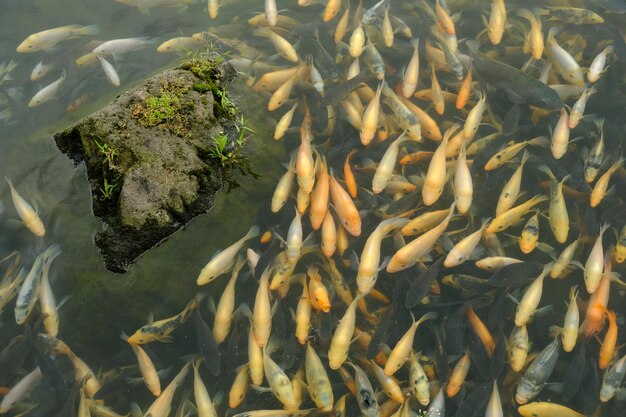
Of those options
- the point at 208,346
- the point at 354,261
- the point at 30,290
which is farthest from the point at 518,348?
the point at 30,290

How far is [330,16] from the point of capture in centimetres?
676

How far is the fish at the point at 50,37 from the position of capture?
23.2 ft

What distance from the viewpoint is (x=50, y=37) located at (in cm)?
711

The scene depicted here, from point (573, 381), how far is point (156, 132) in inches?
164

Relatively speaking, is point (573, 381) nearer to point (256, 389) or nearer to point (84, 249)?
point (256, 389)

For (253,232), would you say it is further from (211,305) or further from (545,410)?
(545,410)

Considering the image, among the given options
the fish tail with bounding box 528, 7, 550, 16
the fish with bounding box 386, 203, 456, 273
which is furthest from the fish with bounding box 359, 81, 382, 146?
the fish tail with bounding box 528, 7, 550, 16

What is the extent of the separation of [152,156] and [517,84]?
4079 millimetres

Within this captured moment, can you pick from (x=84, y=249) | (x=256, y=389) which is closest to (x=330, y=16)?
(x=84, y=249)

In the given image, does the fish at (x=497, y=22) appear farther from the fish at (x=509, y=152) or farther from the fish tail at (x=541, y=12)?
the fish at (x=509, y=152)

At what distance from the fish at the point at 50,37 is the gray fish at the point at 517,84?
5.50 meters

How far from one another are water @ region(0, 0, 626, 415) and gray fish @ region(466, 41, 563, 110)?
22 centimetres

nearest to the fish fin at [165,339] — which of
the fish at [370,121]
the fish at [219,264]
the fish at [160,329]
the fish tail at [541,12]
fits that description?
the fish at [160,329]

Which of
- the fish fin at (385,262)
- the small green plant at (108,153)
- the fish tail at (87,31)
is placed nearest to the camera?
the small green plant at (108,153)
